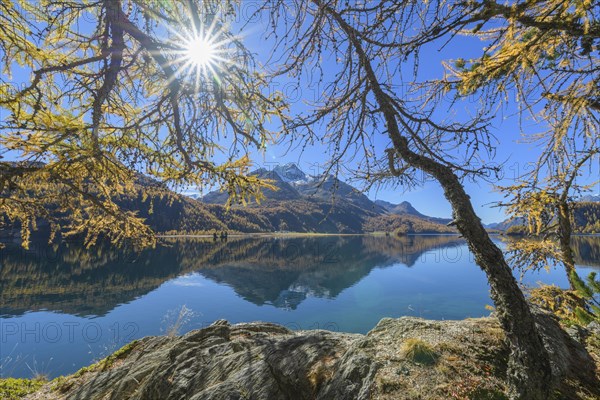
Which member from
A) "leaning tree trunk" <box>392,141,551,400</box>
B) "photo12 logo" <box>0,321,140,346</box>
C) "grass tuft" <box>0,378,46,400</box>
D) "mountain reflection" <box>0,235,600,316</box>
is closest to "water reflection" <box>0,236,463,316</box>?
"mountain reflection" <box>0,235,600,316</box>

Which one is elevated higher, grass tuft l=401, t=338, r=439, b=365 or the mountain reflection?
grass tuft l=401, t=338, r=439, b=365

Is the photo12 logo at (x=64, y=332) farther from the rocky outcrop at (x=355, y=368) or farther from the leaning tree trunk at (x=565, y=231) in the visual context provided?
the leaning tree trunk at (x=565, y=231)

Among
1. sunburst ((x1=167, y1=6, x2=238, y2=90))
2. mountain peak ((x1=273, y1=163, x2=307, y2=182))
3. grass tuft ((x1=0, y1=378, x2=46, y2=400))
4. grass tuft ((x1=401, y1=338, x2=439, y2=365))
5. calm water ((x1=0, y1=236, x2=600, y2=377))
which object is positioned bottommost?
calm water ((x1=0, y1=236, x2=600, y2=377))

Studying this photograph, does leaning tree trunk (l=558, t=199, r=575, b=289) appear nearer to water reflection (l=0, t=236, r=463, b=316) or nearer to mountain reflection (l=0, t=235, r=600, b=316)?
water reflection (l=0, t=236, r=463, b=316)

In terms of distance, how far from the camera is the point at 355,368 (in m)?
3.57

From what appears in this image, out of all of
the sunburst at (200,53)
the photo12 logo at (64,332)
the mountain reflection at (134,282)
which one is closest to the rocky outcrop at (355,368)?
the sunburst at (200,53)

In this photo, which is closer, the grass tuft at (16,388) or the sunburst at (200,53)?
the sunburst at (200,53)

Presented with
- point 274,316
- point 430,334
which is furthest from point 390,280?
point 430,334

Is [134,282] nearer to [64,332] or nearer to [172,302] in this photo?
[172,302]

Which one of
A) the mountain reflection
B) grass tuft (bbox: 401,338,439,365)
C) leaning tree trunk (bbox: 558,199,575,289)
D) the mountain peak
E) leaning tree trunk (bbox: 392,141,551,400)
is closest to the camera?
leaning tree trunk (bbox: 392,141,551,400)

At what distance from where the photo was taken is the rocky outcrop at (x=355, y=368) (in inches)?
129

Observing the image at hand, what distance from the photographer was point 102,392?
16.5 feet

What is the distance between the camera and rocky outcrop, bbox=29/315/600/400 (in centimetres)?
328

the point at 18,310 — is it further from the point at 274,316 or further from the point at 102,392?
the point at 102,392
